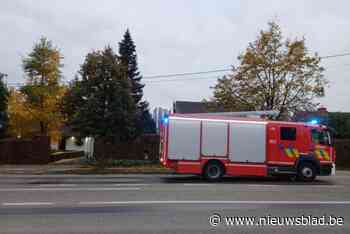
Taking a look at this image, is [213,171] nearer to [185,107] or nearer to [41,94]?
[41,94]

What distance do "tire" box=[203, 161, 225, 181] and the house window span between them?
9.82 ft

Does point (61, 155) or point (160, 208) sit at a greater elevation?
point (61, 155)

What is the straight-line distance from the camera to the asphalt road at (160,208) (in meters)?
8.47

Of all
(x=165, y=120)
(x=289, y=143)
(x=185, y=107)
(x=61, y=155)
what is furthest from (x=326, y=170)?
(x=185, y=107)

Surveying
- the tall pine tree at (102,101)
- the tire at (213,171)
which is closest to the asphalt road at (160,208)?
the tire at (213,171)

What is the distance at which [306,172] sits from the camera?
1952 cm

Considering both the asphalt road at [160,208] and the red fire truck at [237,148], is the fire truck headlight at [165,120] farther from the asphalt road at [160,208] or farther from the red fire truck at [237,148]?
the asphalt road at [160,208]

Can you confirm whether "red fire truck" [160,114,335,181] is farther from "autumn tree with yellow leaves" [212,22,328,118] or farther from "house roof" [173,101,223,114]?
"house roof" [173,101,223,114]

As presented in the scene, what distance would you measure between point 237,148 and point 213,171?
142 cm

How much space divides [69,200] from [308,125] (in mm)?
11838

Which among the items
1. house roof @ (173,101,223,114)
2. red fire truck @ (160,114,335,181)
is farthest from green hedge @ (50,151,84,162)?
house roof @ (173,101,223,114)

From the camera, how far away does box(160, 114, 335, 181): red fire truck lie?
19188 mm

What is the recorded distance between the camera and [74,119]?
25906 millimetres

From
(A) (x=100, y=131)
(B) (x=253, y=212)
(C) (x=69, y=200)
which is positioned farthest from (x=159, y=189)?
(A) (x=100, y=131)
